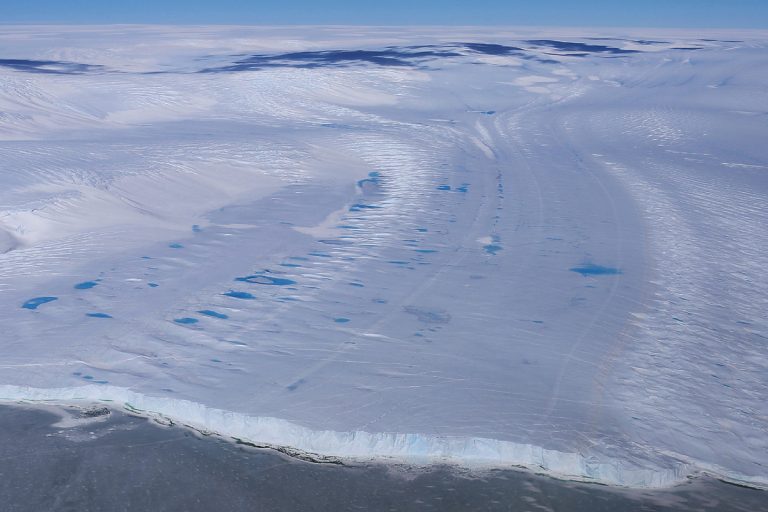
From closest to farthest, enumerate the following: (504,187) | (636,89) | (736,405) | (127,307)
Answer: (736,405)
(127,307)
(504,187)
(636,89)

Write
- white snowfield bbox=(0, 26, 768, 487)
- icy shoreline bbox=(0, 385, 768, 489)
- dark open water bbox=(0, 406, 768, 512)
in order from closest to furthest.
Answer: dark open water bbox=(0, 406, 768, 512)
icy shoreline bbox=(0, 385, 768, 489)
white snowfield bbox=(0, 26, 768, 487)

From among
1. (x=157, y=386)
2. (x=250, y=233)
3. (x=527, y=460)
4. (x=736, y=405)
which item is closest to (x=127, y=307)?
(x=157, y=386)

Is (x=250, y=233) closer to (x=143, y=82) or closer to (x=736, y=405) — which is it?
(x=736, y=405)

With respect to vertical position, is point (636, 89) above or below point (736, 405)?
above

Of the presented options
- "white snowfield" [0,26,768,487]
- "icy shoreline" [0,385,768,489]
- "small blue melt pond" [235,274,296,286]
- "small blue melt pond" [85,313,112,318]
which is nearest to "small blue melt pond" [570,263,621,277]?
"white snowfield" [0,26,768,487]

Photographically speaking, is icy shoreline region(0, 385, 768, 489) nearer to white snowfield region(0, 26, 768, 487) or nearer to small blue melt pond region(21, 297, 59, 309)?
white snowfield region(0, 26, 768, 487)

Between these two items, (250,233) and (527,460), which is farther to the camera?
(250,233)
